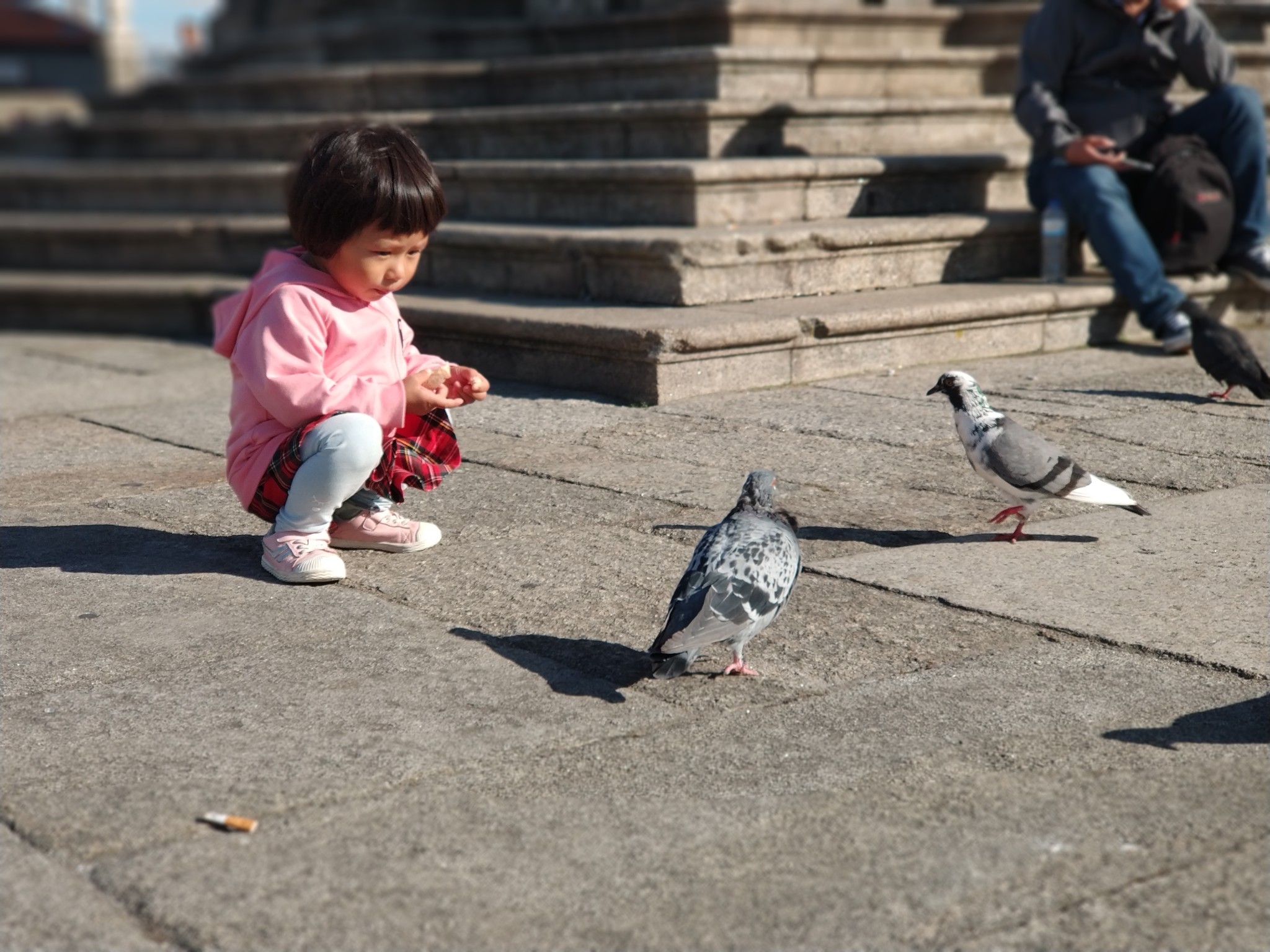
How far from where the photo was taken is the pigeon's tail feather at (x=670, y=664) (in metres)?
2.90

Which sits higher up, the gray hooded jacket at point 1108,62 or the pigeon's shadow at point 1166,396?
the gray hooded jacket at point 1108,62

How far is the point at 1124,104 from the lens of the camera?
761 centimetres

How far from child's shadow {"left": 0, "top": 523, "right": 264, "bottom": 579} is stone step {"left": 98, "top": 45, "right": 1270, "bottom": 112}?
16.6 feet

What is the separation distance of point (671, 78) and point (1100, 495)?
5.54m

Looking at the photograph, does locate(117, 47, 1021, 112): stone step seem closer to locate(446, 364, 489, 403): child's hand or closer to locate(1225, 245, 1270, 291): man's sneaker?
locate(1225, 245, 1270, 291): man's sneaker

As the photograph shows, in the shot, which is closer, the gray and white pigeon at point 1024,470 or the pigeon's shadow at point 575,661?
the pigeon's shadow at point 575,661

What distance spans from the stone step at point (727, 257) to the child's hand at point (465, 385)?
2.81 meters

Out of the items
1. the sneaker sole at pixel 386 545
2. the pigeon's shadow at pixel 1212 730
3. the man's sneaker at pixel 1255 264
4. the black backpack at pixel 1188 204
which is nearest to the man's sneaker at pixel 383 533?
the sneaker sole at pixel 386 545

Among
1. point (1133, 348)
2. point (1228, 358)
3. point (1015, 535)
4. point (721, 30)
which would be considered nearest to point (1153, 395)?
point (1228, 358)

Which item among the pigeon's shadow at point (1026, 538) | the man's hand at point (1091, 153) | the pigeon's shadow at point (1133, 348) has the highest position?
the man's hand at point (1091, 153)

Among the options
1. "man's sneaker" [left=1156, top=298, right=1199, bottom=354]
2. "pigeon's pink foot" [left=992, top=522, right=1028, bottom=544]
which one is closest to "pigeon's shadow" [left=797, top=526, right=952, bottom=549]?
"pigeon's pink foot" [left=992, top=522, right=1028, bottom=544]

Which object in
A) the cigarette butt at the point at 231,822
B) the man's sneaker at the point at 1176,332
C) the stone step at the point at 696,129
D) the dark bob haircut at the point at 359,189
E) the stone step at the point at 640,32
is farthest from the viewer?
the stone step at the point at 640,32

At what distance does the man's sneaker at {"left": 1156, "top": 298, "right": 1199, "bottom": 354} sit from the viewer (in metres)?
6.88

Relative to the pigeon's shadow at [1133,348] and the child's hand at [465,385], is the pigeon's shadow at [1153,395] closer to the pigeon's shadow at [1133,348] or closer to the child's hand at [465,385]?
the pigeon's shadow at [1133,348]
